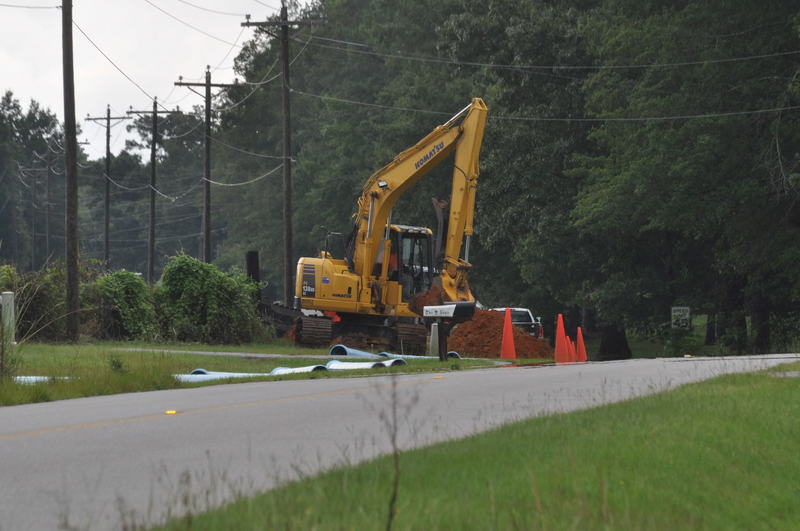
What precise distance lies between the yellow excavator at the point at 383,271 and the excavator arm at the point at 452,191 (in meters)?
0.03

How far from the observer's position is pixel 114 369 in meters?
18.8

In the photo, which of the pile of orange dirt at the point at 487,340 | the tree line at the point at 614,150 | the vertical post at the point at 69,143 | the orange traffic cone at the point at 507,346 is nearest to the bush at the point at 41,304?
the vertical post at the point at 69,143

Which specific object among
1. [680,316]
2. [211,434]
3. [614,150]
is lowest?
[680,316]

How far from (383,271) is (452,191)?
11.3 ft

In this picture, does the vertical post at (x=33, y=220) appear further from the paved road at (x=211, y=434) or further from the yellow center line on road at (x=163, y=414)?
the yellow center line on road at (x=163, y=414)

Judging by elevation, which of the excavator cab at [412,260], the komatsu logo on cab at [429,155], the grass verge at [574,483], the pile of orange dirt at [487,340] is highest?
the komatsu logo on cab at [429,155]

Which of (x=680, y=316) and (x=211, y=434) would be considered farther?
(x=680, y=316)

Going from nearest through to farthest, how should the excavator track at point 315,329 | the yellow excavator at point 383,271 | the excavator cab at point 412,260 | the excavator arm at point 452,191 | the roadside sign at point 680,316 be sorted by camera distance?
the excavator arm at point 452,191
the yellow excavator at point 383,271
the excavator track at point 315,329
the excavator cab at point 412,260
the roadside sign at point 680,316

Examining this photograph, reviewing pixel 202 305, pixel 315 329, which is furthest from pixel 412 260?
pixel 202 305

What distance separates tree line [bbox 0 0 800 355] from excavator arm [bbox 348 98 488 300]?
5.92 meters

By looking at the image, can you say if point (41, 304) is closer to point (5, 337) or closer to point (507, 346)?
point (507, 346)

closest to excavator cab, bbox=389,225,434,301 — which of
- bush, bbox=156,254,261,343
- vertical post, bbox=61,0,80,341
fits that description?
bush, bbox=156,254,261,343

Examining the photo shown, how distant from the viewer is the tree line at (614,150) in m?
35.2

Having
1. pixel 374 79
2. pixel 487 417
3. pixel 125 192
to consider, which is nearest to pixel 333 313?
pixel 487 417
